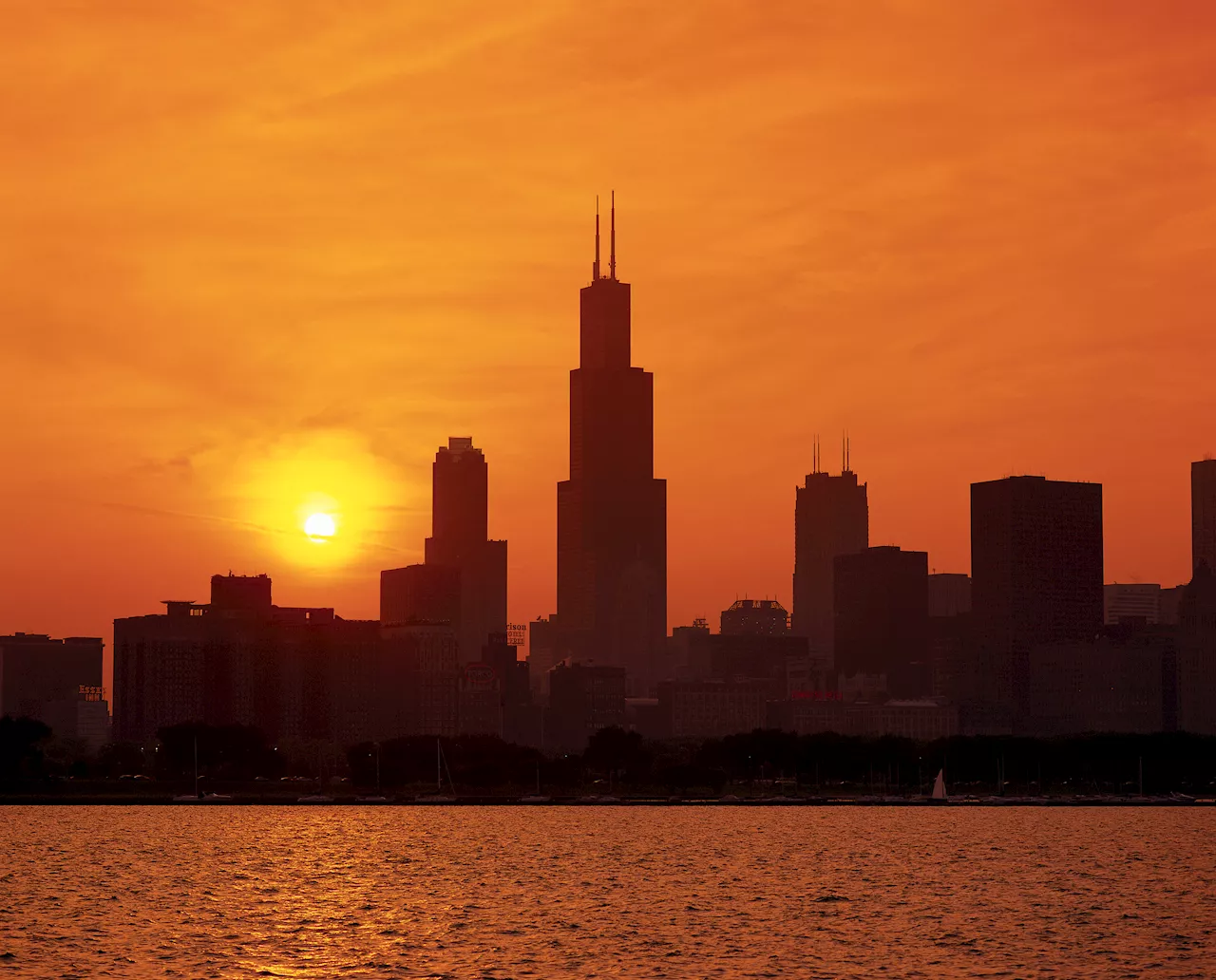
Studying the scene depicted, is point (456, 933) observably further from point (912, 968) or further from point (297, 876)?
point (297, 876)

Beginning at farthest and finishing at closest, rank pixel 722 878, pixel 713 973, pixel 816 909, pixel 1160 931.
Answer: pixel 722 878 < pixel 816 909 < pixel 1160 931 < pixel 713 973

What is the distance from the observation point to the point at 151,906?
162 meters

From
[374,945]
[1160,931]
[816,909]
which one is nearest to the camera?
[374,945]

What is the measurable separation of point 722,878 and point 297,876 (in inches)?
1603

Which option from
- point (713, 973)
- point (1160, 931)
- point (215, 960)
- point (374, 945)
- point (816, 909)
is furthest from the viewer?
point (816, 909)

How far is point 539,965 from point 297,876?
77.9 m

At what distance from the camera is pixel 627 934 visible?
5551 inches

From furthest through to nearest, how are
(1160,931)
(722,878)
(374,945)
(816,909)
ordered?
1. (722,878)
2. (816,909)
3. (1160,931)
4. (374,945)

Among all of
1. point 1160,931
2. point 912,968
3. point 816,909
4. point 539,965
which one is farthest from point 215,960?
point 1160,931

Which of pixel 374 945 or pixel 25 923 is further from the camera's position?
pixel 25 923

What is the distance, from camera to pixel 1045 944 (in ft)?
448

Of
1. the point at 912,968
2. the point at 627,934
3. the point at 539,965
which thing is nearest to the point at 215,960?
the point at 539,965

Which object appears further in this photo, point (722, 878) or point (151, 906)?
point (722, 878)

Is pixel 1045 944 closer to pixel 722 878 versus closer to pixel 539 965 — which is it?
pixel 539 965
